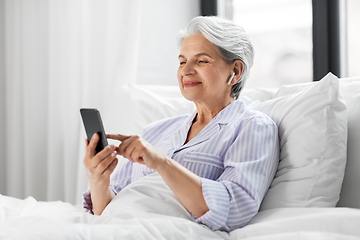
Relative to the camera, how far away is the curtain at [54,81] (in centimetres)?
205

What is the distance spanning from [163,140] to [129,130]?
0.42 metres

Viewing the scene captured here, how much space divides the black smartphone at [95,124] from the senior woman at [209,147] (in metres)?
0.02

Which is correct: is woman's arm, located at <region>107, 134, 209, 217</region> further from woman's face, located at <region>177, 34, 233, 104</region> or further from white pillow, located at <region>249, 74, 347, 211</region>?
woman's face, located at <region>177, 34, 233, 104</region>

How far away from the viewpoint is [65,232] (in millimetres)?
768

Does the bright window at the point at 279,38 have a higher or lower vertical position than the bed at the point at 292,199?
higher

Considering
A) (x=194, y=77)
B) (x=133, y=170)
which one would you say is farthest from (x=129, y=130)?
(x=194, y=77)

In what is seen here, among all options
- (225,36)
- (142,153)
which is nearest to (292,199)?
(142,153)

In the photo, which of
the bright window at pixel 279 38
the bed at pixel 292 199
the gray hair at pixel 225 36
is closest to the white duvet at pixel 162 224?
the bed at pixel 292 199

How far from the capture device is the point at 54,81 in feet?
7.13

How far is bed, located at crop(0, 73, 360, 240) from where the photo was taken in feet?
2.58

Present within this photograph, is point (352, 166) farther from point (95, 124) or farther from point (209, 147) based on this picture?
point (95, 124)

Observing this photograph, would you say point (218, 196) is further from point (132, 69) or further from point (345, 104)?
point (132, 69)

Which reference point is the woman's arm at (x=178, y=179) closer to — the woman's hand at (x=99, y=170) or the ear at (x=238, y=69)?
the woman's hand at (x=99, y=170)

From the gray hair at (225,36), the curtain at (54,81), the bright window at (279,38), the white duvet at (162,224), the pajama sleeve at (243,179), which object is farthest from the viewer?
the curtain at (54,81)
